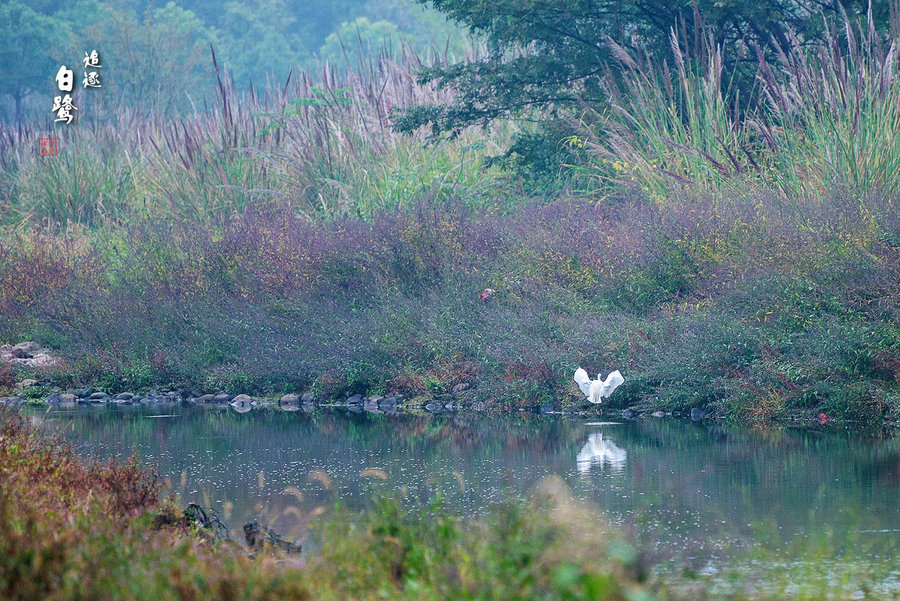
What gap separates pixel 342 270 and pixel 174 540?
12.8 meters

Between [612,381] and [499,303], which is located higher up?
[499,303]

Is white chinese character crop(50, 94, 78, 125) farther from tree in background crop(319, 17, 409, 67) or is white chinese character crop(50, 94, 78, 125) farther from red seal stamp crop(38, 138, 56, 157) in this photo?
tree in background crop(319, 17, 409, 67)

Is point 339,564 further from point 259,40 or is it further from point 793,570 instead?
point 259,40

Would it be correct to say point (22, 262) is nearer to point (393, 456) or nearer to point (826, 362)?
point (393, 456)

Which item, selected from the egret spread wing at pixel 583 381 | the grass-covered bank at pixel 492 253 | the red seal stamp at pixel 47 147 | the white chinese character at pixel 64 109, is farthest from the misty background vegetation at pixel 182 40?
the egret spread wing at pixel 583 381

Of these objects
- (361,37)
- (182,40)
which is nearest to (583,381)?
(182,40)

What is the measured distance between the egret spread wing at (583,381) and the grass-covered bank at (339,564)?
26.5ft

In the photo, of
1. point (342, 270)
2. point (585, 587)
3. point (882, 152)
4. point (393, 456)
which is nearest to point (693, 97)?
point (882, 152)

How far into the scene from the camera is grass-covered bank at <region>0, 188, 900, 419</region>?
14.7 meters

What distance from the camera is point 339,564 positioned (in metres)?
6.13

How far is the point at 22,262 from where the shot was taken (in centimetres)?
2345

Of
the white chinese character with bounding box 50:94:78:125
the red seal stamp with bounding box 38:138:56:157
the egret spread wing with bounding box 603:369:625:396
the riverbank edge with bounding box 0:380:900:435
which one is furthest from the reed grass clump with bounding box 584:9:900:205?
the white chinese character with bounding box 50:94:78:125

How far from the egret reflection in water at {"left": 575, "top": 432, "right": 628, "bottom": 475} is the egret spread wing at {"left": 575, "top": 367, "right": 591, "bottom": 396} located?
145 cm

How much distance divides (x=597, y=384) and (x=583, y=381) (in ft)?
0.79
